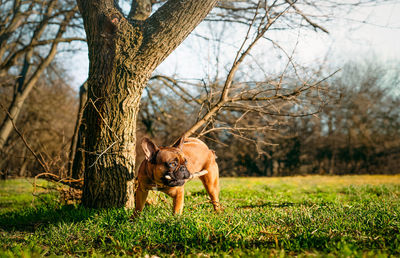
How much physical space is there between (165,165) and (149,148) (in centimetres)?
39

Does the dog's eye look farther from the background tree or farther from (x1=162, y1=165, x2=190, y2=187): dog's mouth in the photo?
the background tree

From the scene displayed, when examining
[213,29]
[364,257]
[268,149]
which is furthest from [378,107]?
[364,257]

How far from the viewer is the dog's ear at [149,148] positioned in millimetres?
4207

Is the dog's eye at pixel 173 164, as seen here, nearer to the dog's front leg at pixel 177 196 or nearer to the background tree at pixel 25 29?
the dog's front leg at pixel 177 196

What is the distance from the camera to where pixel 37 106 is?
2148 cm

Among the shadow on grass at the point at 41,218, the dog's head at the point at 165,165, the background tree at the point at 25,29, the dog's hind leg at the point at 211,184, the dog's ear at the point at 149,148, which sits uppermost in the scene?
the background tree at the point at 25,29

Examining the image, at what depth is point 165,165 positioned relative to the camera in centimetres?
409

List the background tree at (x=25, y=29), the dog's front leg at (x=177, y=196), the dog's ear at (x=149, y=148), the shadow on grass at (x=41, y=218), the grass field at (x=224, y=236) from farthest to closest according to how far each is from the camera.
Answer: the background tree at (x=25, y=29), the shadow on grass at (x=41, y=218), the dog's front leg at (x=177, y=196), the dog's ear at (x=149, y=148), the grass field at (x=224, y=236)

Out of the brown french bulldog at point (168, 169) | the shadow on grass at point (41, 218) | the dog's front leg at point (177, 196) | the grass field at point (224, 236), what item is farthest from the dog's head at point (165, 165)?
the shadow on grass at point (41, 218)

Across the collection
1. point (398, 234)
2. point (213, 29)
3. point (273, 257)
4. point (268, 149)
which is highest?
point (213, 29)

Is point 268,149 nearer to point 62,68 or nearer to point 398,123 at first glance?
point 398,123

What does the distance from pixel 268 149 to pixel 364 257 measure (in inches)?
875

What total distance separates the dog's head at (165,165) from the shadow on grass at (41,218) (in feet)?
4.52

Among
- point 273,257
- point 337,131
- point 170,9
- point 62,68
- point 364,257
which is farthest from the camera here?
point 337,131
